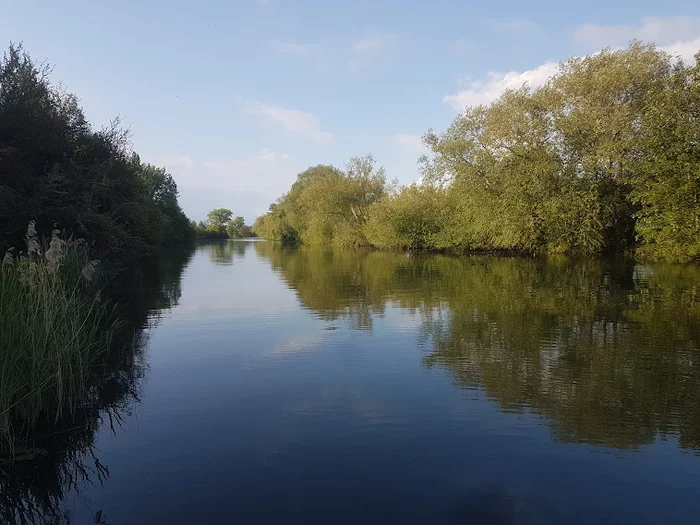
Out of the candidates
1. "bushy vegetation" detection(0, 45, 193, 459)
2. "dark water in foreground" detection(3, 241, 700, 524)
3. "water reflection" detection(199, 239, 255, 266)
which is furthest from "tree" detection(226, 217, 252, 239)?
"dark water in foreground" detection(3, 241, 700, 524)

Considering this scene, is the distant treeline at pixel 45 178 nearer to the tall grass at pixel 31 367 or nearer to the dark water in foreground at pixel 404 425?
the dark water in foreground at pixel 404 425

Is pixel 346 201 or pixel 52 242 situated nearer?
pixel 52 242

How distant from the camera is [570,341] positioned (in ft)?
32.9

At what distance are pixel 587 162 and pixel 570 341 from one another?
82.2ft

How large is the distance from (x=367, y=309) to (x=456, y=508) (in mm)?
10365

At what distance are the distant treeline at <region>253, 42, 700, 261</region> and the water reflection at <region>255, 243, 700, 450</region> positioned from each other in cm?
639

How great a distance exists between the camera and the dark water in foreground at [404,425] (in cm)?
443

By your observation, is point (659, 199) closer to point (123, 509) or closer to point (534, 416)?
point (534, 416)

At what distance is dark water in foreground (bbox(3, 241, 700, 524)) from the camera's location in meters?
4.43

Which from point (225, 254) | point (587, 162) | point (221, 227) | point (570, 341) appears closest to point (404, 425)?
point (570, 341)

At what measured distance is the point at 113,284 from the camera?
21.1 meters

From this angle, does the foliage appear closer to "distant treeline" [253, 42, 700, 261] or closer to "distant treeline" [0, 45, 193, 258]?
"distant treeline" [253, 42, 700, 261]

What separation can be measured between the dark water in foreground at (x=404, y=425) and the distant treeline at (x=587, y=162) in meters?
15.3

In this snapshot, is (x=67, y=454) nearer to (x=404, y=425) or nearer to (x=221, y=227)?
(x=404, y=425)
